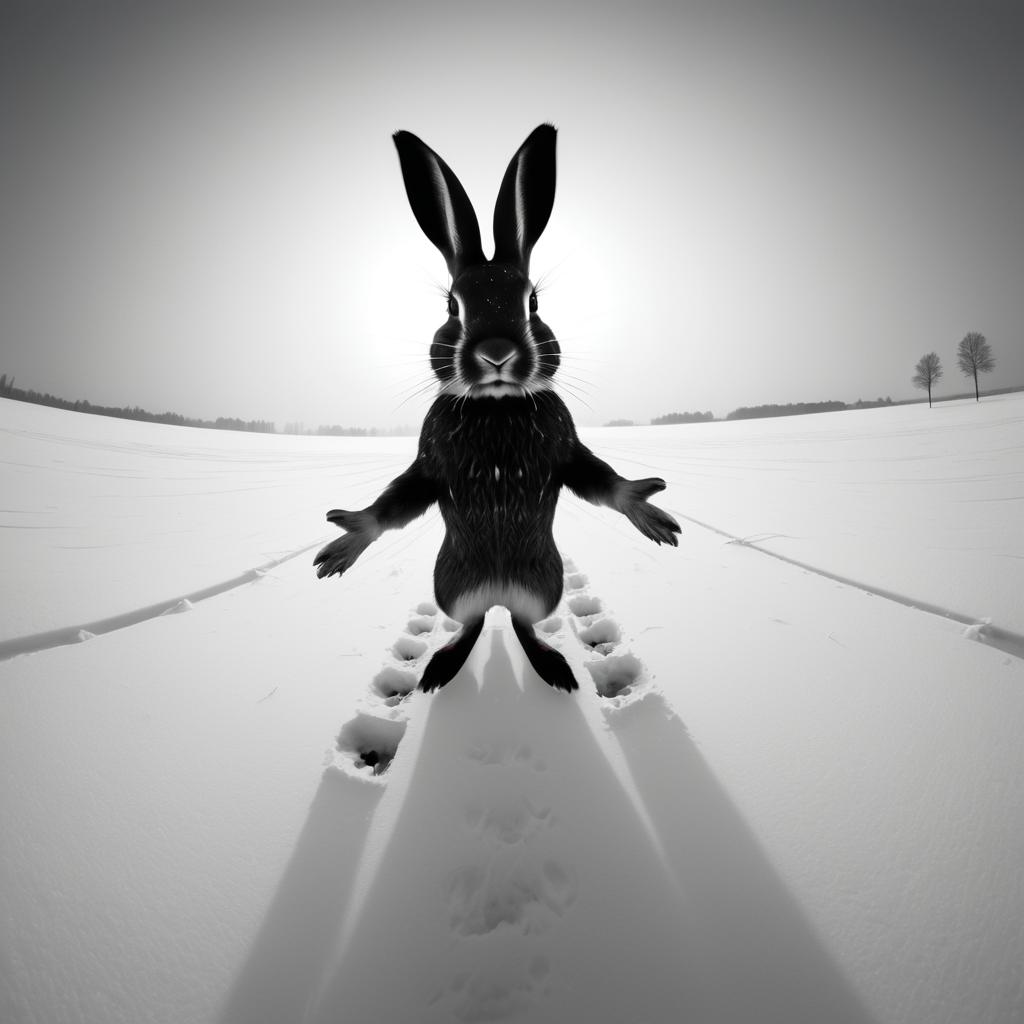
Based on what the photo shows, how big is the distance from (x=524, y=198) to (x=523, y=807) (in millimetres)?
2069

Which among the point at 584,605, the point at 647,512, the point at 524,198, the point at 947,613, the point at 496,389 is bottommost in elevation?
the point at 947,613

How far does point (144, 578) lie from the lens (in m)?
2.48

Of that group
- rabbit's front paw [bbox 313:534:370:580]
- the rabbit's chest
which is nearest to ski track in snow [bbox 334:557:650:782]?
rabbit's front paw [bbox 313:534:370:580]

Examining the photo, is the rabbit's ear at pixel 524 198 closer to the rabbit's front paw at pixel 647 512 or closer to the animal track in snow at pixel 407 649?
the rabbit's front paw at pixel 647 512

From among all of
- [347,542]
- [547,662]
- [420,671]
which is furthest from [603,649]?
[347,542]

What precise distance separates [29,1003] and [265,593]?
5.91ft

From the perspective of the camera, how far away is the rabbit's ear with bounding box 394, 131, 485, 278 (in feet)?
5.17

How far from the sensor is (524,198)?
5.31 feet

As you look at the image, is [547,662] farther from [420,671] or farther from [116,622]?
[116,622]

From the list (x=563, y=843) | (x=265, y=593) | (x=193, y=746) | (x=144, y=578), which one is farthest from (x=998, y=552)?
(x=144, y=578)

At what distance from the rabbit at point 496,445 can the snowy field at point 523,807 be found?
35cm

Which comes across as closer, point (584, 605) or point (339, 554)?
point (339, 554)

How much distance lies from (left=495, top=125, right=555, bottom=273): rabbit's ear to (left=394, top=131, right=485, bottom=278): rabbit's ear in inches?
4.3

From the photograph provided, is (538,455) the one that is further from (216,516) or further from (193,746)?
(216,516)
